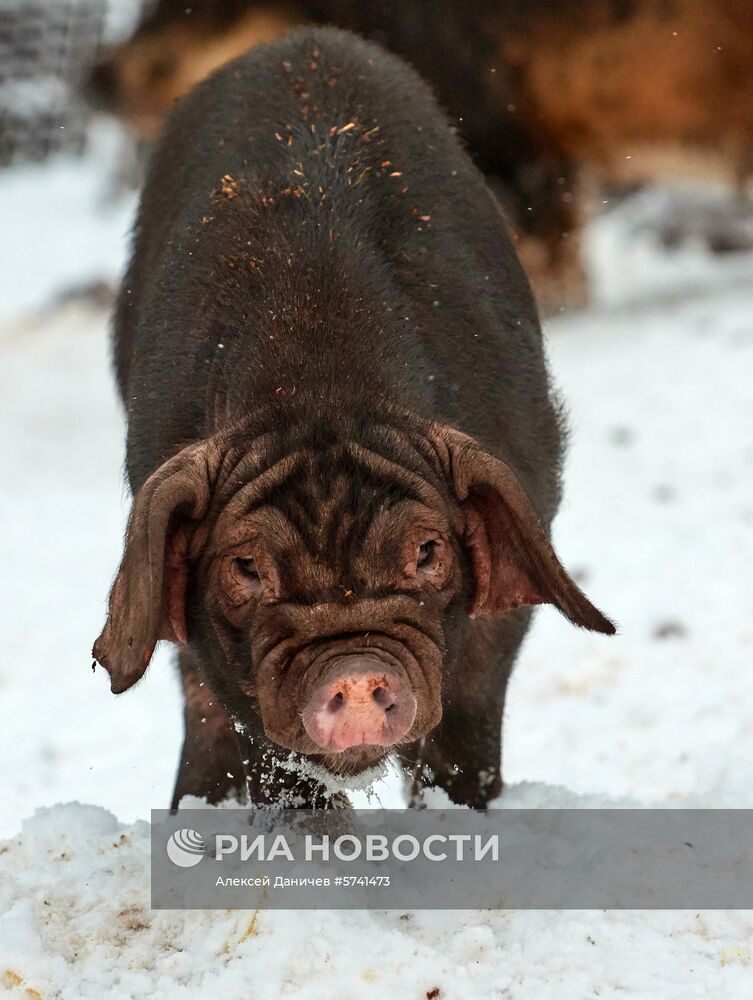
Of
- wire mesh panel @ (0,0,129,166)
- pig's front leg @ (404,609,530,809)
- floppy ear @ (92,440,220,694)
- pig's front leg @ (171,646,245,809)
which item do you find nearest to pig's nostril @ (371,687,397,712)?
floppy ear @ (92,440,220,694)

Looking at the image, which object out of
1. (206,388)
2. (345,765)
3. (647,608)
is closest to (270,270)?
(206,388)

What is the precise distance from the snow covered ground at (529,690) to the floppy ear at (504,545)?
0.65 metres

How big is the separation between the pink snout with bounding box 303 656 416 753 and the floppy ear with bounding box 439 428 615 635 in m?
0.54

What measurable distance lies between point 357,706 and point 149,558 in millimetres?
553

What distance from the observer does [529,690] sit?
6191 millimetres

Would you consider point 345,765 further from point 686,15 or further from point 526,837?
point 686,15

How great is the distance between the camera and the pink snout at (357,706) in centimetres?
301

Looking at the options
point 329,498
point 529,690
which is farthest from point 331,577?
point 529,690

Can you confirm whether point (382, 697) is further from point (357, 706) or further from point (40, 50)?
point (40, 50)

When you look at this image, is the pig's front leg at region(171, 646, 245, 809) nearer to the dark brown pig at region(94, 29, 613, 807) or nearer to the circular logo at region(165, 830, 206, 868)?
the dark brown pig at region(94, 29, 613, 807)

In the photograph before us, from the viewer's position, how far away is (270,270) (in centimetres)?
389

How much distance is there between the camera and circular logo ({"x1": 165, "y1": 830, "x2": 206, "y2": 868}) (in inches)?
148

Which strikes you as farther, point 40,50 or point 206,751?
point 40,50

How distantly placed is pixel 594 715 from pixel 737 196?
6.42 m
